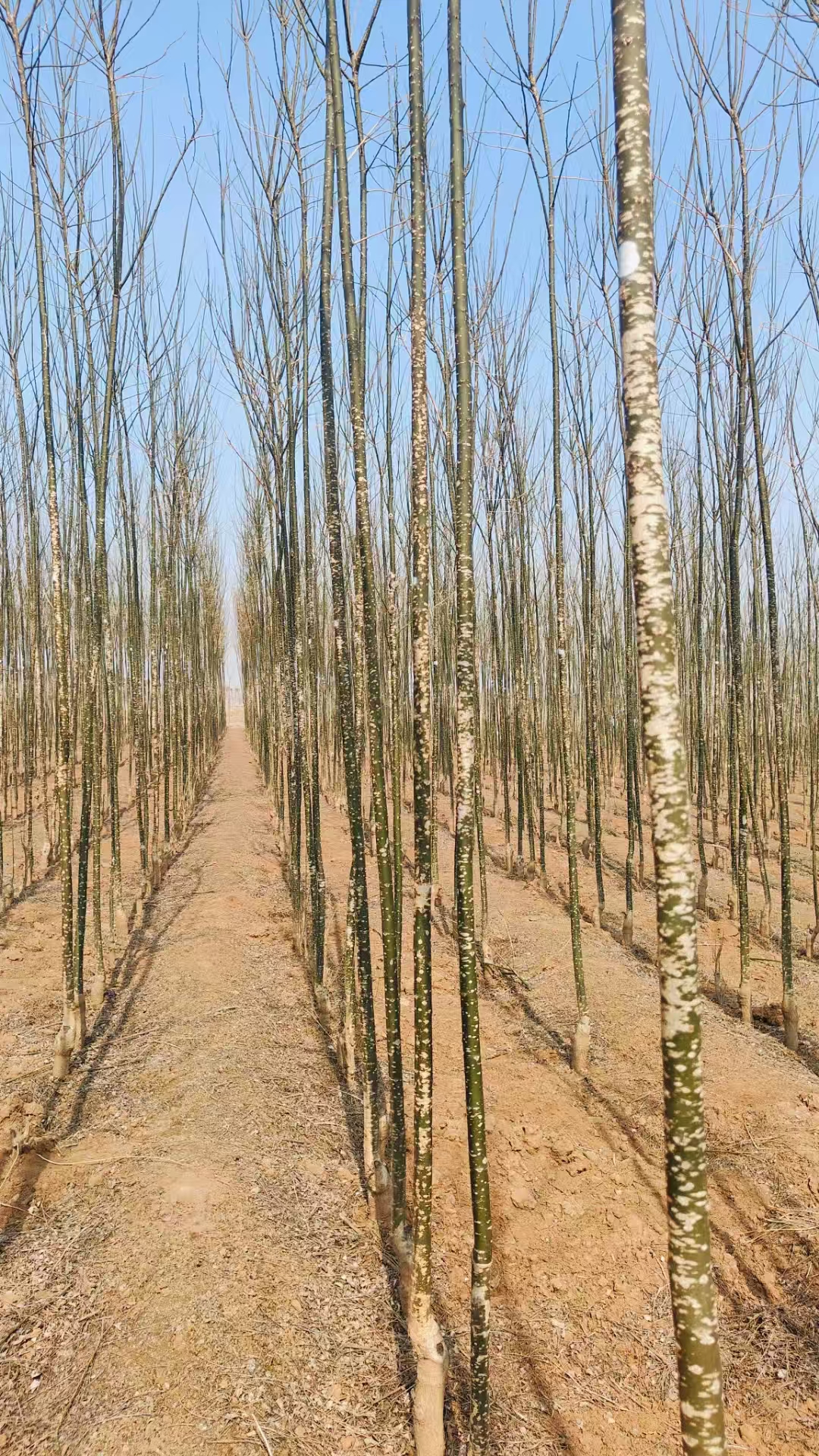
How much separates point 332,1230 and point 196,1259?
54 centimetres

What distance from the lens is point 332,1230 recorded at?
2.92 metres

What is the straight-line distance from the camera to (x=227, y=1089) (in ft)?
12.5

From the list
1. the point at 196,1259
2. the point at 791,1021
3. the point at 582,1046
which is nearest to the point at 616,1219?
the point at 582,1046

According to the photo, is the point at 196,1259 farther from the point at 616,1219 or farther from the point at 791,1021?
the point at 791,1021

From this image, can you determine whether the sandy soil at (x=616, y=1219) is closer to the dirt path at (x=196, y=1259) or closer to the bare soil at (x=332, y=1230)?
the bare soil at (x=332, y=1230)

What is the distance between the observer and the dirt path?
211 centimetres

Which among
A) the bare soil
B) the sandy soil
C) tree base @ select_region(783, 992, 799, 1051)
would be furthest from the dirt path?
tree base @ select_region(783, 992, 799, 1051)

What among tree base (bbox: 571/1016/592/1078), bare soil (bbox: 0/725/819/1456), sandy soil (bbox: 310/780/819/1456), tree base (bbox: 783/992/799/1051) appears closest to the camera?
bare soil (bbox: 0/725/819/1456)

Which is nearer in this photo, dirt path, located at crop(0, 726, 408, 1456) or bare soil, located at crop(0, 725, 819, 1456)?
dirt path, located at crop(0, 726, 408, 1456)

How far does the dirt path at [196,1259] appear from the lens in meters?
A: 2.11

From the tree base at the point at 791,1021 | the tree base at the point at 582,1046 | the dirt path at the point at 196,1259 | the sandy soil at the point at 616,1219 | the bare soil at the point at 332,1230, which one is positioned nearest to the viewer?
the dirt path at the point at 196,1259

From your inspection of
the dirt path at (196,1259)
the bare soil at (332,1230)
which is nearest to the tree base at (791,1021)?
the bare soil at (332,1230)

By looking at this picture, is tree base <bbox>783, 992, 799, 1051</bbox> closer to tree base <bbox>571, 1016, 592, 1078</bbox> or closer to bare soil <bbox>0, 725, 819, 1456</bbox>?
bare soil <bbox>0, 725, 819, 1456</bbox>

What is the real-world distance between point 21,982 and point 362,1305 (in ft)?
11.2
